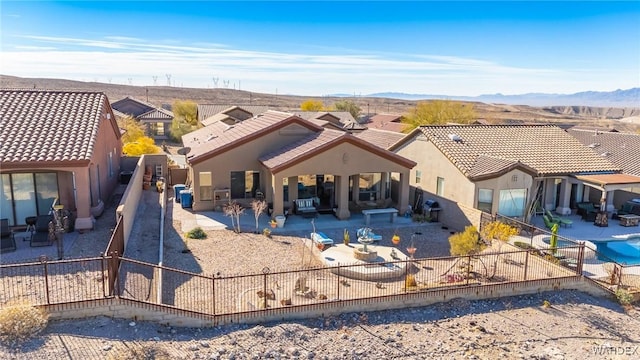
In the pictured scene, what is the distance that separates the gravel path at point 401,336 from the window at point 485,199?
26.3 ft

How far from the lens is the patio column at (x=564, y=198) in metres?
26.7

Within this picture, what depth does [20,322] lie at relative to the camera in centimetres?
1141

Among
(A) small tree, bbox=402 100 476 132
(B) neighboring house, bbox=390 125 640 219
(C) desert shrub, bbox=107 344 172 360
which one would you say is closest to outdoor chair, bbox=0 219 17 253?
(C) desert shrub, bbox=107 344 172 360

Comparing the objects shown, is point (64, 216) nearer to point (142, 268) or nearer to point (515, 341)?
point (142, 268)

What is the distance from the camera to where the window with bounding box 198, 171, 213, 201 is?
82.4 feet

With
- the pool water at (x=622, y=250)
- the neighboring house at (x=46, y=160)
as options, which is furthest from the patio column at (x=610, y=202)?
the neighboring house at (x=46, y=160)

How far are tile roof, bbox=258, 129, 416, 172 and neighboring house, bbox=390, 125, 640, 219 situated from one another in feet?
8.17

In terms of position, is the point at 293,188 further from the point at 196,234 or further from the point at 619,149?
the point at 619,149

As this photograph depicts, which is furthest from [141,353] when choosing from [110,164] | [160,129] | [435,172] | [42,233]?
[160,129]

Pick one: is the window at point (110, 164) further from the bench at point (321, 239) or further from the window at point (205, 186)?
the bench at point (321, 239)

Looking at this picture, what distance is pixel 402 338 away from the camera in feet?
44.2

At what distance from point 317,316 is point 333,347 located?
1551 millimetres

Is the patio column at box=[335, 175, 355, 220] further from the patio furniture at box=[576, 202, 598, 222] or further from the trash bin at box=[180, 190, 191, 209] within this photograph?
the patio furniture at box=[576, 202, 598, 222]

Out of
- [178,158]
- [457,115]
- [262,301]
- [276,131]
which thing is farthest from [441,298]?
[457,115]
